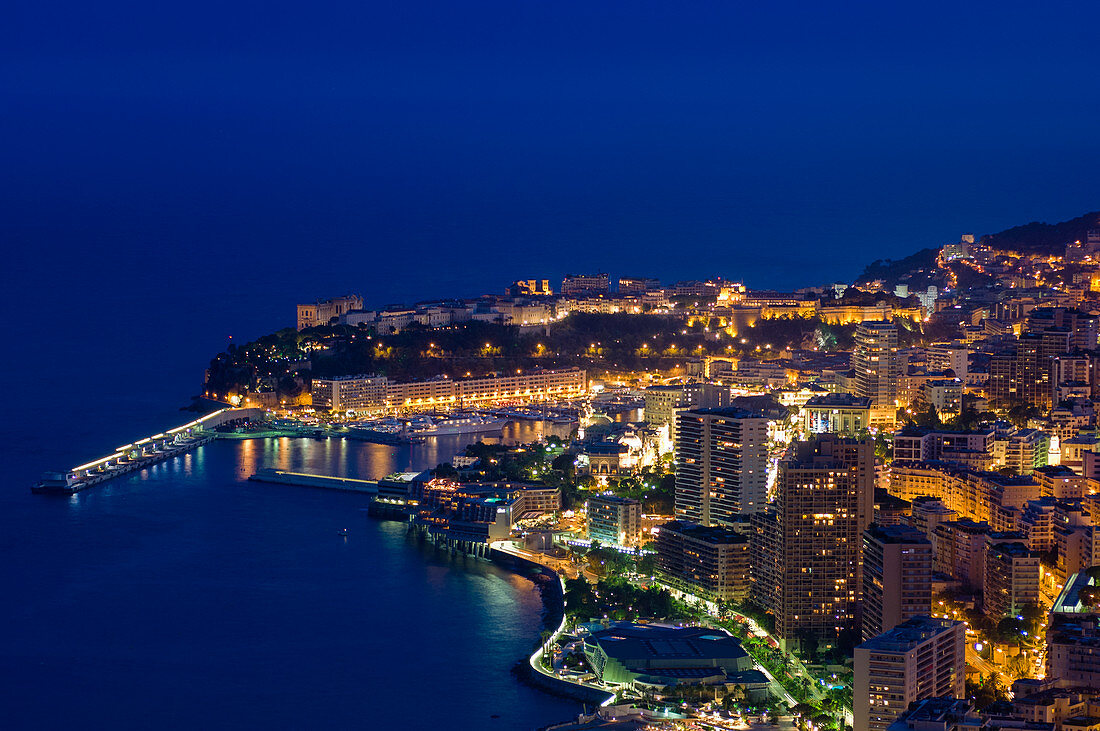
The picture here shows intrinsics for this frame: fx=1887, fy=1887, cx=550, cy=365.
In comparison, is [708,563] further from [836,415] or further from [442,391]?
[442,391]

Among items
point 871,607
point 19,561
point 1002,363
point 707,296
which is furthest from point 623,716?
point 707,296

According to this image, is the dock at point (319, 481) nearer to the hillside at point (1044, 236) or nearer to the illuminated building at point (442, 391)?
the illuminated building at point (442, 391)

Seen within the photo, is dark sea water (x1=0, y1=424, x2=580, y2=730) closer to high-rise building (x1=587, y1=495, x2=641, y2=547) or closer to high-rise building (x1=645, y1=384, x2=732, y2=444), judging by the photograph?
high-rise building (x1=587, y1=495, x2=641, y2=547)

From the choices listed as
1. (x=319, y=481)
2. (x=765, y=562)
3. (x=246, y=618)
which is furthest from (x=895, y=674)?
(x=319, y=481)

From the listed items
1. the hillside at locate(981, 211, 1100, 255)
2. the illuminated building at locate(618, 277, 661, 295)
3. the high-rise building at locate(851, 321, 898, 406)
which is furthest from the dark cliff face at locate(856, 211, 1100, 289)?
the high-rise building at locate(851, 321, 898, 406)

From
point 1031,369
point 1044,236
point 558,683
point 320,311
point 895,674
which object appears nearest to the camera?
point 895,674

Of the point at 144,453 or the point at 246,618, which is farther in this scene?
the point at 144,453

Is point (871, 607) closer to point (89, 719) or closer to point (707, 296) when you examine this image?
point (89, 719)
